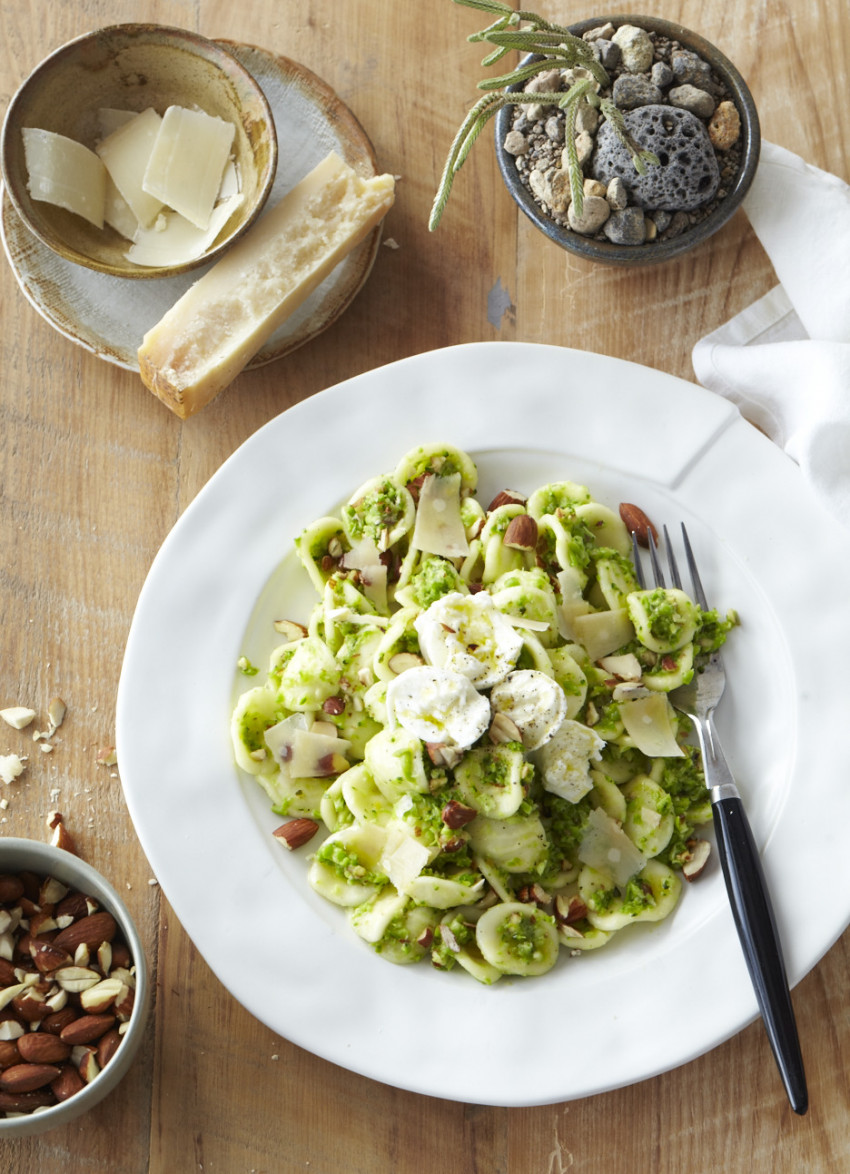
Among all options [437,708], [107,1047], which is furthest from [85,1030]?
[437,708]

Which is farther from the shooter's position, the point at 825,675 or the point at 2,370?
the point at 2,370

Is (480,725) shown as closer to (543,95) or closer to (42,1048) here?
(42,1048)

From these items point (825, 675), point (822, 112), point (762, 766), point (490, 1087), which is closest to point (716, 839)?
point (762, 766)

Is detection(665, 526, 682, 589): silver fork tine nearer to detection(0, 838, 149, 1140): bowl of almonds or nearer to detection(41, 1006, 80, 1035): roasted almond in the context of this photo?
detection(0, 838, 149, 1140): bowl of almonds

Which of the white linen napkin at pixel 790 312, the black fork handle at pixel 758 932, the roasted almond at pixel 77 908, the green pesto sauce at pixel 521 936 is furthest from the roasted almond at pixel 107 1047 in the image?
the white linen napkin at pixel 790 312

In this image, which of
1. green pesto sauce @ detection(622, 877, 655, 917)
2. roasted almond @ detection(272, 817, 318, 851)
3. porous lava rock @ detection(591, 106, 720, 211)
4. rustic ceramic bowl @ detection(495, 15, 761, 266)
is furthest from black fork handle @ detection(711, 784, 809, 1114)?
porous lava rock @ detection(591, 106, 720, 211)

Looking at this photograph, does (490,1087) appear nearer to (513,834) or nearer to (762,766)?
(513,834)
